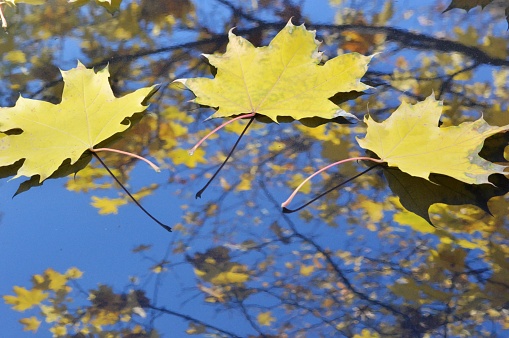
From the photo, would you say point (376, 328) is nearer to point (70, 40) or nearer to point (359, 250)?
point (359, 250)

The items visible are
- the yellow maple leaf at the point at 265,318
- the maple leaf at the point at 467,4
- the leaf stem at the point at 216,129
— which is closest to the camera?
the yellow maple leaf at the point at 265,318

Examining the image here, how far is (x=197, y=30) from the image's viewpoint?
1087 mm

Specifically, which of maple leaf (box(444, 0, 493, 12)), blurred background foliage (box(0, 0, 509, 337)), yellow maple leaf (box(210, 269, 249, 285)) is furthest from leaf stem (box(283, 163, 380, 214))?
maple leaf (box(444, 0, 493, 12))

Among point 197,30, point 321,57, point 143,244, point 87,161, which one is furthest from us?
point 197,30

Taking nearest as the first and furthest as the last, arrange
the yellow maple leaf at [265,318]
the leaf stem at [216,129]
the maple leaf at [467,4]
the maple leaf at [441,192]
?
Answer: the yellow maple leaf at [265,318]
the maple leaf at [441,192]
the leaf stem at [216,129]
the maple leaf at [467,4]

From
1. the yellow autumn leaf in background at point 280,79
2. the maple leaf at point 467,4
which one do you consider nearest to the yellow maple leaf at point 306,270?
the yellow autumn leaf in background at point 280,79

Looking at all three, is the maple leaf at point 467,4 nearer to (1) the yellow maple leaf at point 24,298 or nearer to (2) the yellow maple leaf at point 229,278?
(2) the yellow maple leaf at point 229,278

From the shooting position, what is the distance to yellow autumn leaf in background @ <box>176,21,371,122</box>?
85 cm

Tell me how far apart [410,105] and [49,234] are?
1.61ft

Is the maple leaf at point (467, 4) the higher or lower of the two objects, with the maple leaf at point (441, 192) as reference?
higher

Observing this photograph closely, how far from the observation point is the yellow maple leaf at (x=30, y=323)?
2.01 feet

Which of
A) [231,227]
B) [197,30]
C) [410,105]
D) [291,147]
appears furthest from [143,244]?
[197,30]

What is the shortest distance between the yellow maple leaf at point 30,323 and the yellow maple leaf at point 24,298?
0.6 inches

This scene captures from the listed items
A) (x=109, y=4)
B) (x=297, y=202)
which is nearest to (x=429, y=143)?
(x=297, y=202)
